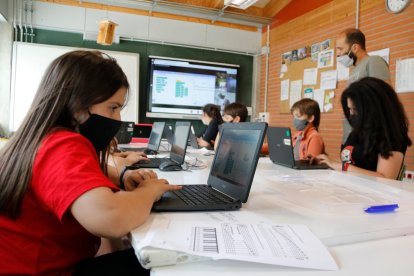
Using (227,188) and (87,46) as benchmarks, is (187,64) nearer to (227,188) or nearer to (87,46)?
(87,46)

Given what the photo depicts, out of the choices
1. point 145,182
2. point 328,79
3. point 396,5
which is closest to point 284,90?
point 328,79

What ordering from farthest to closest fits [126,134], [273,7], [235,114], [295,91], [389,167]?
[273,7]
[295,91]
[126,134]
[235,114]
[389,167]

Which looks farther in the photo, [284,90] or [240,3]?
[284,90]

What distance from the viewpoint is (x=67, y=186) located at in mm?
689

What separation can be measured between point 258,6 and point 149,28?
5.90 ft

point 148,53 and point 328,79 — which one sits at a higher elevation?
point 148,53

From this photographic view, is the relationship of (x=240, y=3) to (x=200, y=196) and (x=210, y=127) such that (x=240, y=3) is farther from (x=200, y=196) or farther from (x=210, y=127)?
(x=200, y=196)

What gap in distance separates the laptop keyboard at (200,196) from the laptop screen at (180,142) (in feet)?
2.46

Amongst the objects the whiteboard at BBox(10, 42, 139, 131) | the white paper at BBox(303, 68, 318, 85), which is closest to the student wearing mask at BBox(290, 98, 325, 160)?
the white paper at BBox(303, 68, 318, 85)

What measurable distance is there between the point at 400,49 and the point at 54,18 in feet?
14.0

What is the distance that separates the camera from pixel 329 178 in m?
1.56

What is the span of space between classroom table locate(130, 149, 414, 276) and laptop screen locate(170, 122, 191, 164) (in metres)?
0.36

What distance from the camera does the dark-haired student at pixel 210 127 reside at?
143 inches

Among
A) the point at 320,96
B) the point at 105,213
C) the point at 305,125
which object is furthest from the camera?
the point at 320,96
